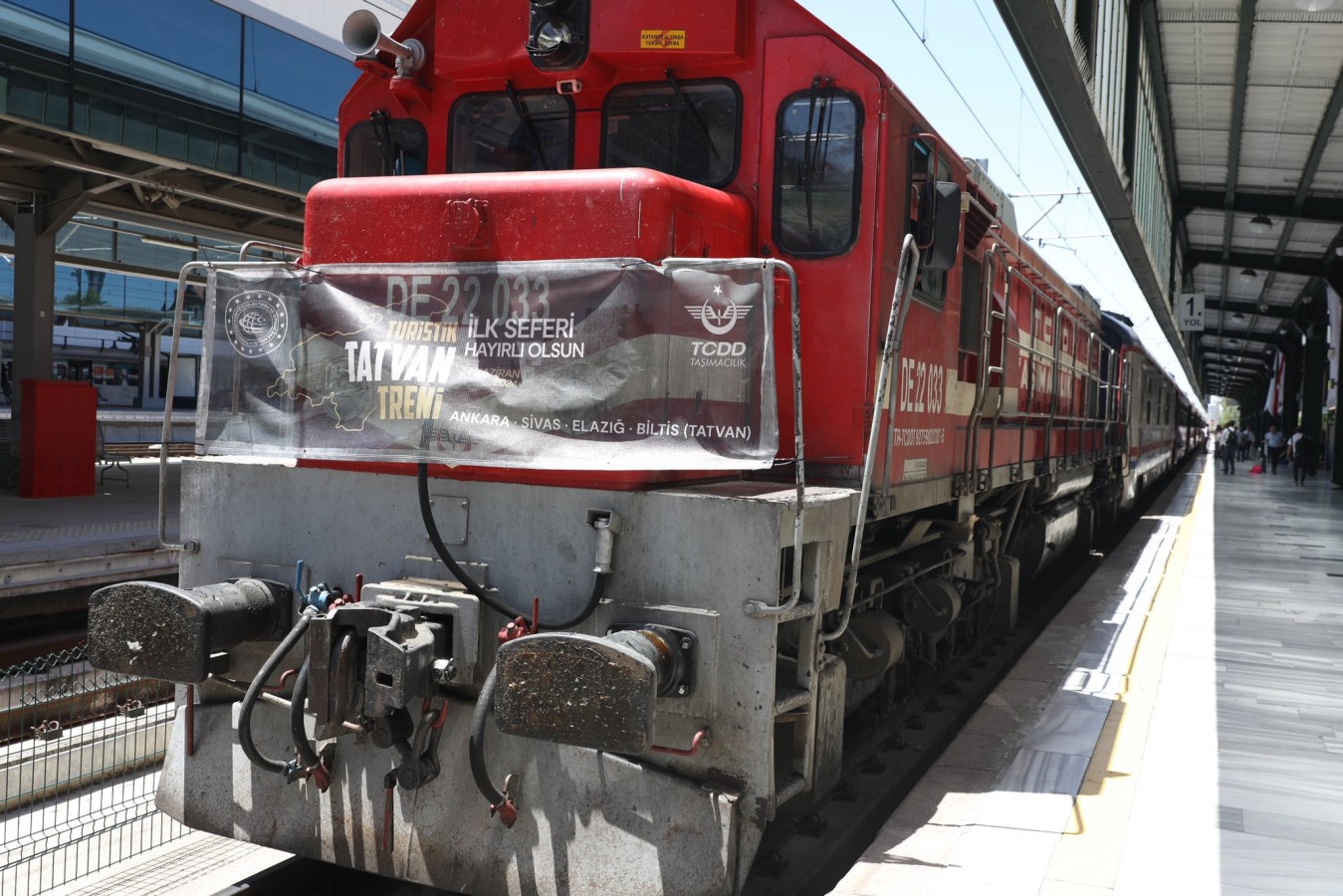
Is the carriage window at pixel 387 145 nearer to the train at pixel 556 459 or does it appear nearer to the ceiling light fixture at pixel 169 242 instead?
the train at pixel 556 459

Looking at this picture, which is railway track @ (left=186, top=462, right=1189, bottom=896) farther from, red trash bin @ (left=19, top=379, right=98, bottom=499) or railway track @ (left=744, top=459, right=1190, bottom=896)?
red trash bin @ (left=19, top=379, right=98, bottom=499)

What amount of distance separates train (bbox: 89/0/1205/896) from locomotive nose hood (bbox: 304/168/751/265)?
0.04ft

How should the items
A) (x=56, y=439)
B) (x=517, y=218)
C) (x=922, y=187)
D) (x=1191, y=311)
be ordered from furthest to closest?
(x=1191, y=311)
(x=56, y=439)
(x=922, y=187)
(x=517, y=218)

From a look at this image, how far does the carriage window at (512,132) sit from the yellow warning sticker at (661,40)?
0.44m

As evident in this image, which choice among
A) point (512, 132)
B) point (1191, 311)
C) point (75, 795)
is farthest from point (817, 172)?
point (1191, 311)

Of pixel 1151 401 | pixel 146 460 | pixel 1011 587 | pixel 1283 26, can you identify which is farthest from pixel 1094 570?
pixel 146 460

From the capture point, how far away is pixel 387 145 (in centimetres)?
480

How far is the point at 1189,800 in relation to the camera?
15.9 ft

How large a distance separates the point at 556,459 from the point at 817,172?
1.61 metres

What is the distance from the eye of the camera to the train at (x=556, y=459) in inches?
135

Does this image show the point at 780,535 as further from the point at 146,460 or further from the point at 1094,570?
the point at 146,460

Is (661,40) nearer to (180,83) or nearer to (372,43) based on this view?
(372,43)

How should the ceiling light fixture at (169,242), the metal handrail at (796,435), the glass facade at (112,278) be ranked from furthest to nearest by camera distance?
the glass facade at (112,278), the ceiling light fixture at (169,242), the metal handrail at (796,435)

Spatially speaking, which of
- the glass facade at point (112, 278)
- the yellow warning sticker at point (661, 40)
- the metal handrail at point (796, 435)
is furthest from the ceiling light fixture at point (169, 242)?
the metal handrail at point (796, 435)
